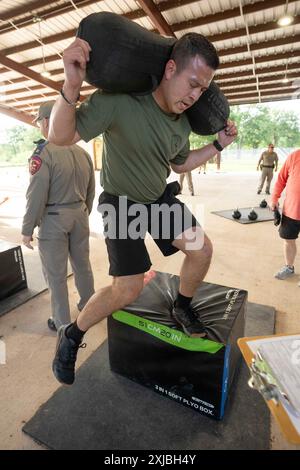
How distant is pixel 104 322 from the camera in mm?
2100

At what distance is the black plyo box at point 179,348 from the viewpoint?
1.25 meters

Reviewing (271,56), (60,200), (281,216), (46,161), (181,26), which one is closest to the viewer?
(46,161)

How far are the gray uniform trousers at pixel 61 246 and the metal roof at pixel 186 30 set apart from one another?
5.13m

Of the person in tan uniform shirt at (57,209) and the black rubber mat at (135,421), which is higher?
the person in tan uniform shirt at (57,209)

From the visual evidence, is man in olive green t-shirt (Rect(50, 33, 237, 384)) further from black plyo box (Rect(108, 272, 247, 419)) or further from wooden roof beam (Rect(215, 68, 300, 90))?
wooden roof beam (Rect(215, 68, 300, 90))

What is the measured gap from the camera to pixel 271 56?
26.3 feet

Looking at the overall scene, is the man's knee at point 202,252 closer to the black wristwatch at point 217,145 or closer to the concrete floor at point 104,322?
the black wristwatch at point 217,145

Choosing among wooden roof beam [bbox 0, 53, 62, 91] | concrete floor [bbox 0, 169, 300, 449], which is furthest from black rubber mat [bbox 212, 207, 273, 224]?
wooden roof beam [bbox 0, 53, 62, 91]

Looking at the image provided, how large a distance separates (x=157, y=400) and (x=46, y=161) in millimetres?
1478

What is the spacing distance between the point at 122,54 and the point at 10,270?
80.4 inches

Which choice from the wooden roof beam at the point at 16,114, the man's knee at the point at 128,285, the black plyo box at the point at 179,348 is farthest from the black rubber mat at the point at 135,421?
the wooden roof beam at the point at 16,114

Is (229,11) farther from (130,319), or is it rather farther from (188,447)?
(188,447)

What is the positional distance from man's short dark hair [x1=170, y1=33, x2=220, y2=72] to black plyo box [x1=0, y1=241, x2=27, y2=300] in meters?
2.03
